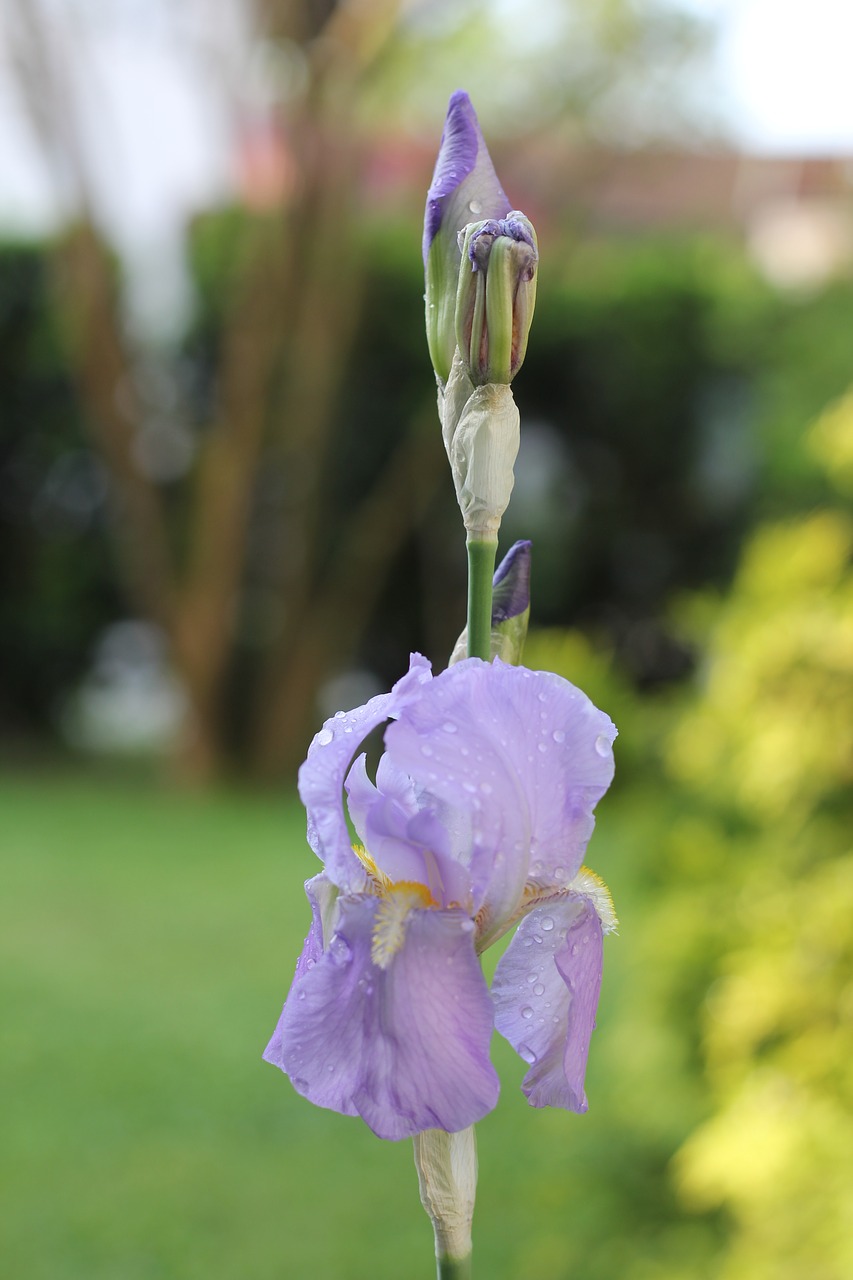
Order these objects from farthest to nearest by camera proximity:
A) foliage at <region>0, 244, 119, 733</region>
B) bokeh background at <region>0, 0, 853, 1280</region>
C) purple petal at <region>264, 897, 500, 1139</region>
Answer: foliage at <region>0, 244, 119, 733</region> → bokeh background at <region>0, 0, 853, 1280</region> → purple petal at <region>264, 897, 500, 1139</region>

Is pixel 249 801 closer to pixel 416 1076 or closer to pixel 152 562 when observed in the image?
pixel 152 562

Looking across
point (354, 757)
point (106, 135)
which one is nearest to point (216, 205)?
point (106, 135)

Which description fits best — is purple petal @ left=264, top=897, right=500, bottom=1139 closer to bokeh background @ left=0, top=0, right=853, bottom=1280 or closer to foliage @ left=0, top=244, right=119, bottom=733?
bokeh background @ left=0, top=0, right=853, bottom=1280

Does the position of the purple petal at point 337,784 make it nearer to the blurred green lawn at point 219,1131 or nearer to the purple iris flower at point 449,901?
the purple iris flower at point 449,901

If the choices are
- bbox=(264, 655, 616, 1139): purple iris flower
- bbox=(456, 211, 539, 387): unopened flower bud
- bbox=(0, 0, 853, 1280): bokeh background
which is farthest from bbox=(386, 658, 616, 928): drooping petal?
bbox=(0, 0, 853, 1280): bokeh background

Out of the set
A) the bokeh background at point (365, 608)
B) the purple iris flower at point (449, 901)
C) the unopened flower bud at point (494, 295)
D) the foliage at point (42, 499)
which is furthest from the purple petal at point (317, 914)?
the foliage at point (42, 499)

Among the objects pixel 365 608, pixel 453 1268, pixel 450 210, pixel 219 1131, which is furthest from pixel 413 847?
pixel 365 608
